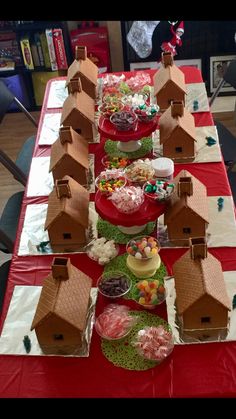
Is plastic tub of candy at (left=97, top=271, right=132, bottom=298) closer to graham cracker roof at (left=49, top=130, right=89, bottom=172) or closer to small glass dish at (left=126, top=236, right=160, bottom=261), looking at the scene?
small glass dish at (left=126, top=236, right=160, bottom=261)

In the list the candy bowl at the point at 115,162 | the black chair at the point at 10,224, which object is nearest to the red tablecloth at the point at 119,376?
the black chair at the point at 10,224

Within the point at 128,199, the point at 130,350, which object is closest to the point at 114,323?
the point at 130,350

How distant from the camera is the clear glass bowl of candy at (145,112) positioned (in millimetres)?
2446

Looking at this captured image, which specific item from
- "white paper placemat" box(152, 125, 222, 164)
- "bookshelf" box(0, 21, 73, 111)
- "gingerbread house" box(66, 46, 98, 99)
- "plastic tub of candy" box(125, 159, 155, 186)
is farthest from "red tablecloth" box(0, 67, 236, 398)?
"bookshelf" box(0, 21, 73, 111)

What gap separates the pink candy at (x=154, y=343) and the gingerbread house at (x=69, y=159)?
3.26ft

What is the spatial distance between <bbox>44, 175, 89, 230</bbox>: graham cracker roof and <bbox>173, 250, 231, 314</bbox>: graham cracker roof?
0.51 meters

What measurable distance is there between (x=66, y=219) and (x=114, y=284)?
15.1 inches

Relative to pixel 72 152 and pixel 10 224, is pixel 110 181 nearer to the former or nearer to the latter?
pixel 72 152

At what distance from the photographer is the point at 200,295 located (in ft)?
5.16

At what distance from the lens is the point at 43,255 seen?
204 centimetres

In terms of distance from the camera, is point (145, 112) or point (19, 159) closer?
point (145, 112)

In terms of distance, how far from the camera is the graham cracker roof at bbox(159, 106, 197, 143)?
242cm

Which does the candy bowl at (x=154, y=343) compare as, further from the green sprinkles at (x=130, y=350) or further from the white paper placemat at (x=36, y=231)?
the white paper placemat at (x=36, y=231)
